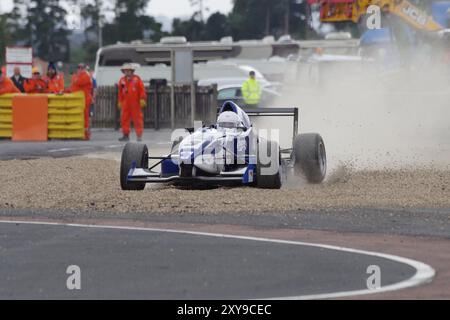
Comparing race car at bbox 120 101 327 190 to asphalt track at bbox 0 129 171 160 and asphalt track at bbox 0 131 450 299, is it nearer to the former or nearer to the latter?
asphalt track at bbox 0 131 450 299

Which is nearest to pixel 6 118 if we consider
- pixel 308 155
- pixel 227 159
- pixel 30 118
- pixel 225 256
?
pixel 30 118

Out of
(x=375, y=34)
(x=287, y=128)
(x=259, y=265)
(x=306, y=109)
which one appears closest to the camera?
(x=259, y=265)

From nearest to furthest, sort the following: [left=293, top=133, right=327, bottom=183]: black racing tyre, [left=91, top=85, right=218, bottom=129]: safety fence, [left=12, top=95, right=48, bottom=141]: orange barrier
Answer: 1. [left=293, top=133, right=327, bottom=183]: black racing tyre
2. [left=12, top=95, right=48, bottom=141]: orange barrier
3. [left=91, top=85, right=218, bottom=129]: safety fence

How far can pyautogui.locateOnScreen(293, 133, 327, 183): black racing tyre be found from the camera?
1656cm

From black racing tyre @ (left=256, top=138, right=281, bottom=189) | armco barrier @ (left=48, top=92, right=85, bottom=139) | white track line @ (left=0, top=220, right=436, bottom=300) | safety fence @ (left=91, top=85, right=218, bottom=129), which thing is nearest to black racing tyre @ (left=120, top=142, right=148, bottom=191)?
black racing tyre @ (left=256, top=138, right=281, bottom=189)

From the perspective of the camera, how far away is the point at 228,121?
16.1 meters

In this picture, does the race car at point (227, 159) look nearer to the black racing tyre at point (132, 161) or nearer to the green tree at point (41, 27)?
the black racing tyre at point (132, 161)

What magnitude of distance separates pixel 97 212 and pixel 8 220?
1010 millimetres

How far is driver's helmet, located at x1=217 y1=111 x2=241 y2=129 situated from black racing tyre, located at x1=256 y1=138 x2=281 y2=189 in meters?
0.68

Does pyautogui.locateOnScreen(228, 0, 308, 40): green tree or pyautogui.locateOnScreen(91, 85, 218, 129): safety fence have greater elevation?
pyautogui.locateOnScreen(228, 0, 308, 40): green tree

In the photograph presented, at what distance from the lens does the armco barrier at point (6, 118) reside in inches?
1207
